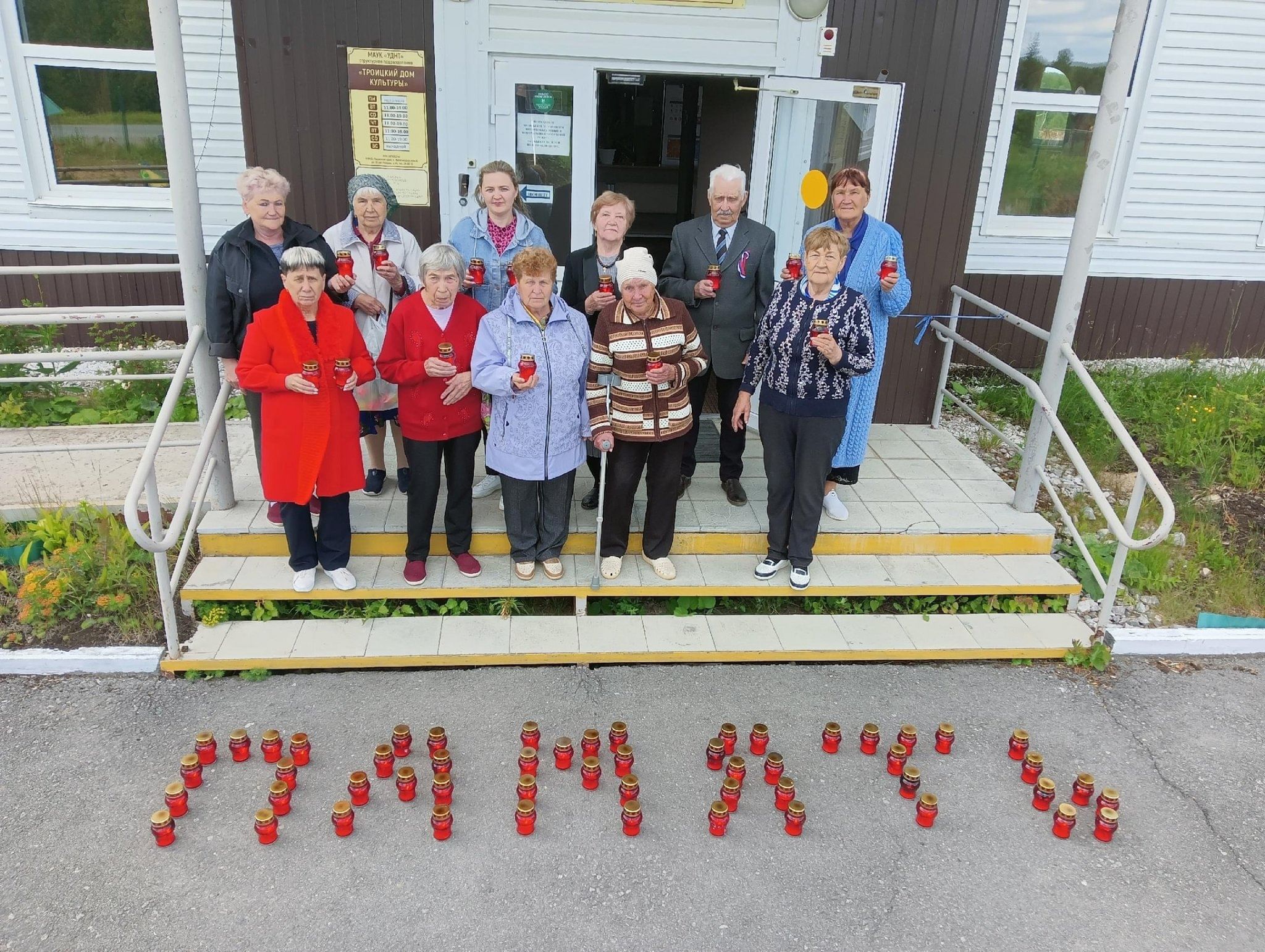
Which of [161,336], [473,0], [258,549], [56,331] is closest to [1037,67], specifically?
[473,0]

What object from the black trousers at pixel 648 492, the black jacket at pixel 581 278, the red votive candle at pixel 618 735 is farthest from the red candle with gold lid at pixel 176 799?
the black jacket at pixel 581 278

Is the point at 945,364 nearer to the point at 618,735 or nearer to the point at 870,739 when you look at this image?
the point at 870,739

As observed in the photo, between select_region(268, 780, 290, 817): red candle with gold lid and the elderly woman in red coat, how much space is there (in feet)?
4.16

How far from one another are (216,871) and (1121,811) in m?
3.46

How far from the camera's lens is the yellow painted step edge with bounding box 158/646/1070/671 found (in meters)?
4.12

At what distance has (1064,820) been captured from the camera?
3436mm

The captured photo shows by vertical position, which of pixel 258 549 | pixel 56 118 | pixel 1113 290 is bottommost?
pixel 258 549

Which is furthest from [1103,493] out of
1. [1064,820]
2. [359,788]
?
[359,788]

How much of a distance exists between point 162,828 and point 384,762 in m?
0.78

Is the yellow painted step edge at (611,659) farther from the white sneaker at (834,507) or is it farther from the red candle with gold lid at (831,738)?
the white sneaker at (834,507)

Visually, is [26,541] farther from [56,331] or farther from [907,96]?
[907,96]

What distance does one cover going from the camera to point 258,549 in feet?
15.2

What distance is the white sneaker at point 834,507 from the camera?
16.5 feet

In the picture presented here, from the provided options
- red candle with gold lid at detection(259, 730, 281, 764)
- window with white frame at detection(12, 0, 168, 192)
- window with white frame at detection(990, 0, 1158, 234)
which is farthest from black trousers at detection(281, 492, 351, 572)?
window with white frame at detection(990, 0, 1158, 234)
